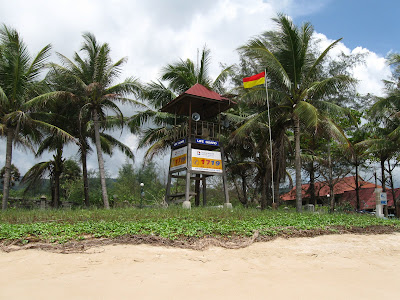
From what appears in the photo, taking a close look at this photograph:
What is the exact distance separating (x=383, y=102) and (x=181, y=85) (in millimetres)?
11839

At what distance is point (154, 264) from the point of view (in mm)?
6898

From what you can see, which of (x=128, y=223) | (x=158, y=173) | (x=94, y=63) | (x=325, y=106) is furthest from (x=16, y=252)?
(x=158, y=173)

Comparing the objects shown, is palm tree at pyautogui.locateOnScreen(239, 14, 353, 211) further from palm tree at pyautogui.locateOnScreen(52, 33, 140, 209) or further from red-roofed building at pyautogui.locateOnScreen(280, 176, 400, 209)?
red-roofed building at pyautogui.locateOnScreen(280, 176, 400, 209)

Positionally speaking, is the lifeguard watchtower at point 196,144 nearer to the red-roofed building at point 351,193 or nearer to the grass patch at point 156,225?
the grass patch at point 156,225

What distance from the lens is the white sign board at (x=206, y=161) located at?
16.2 meters

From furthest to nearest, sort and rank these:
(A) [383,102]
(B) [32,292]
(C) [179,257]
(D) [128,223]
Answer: (A) [383,102] → (D) [128,223] → (C) [179,257] → (B) [32,292]

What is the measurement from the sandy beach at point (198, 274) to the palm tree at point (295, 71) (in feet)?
29.1

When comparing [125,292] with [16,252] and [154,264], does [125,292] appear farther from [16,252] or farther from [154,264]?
[16,252]

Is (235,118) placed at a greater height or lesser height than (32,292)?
greater

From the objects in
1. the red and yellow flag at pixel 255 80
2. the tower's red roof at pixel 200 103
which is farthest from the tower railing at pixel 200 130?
the red and yellow flag at pixel 255 80

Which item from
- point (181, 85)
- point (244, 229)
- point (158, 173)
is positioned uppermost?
point (181, 85)

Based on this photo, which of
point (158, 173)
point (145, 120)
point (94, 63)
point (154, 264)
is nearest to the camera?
point (154, 264)

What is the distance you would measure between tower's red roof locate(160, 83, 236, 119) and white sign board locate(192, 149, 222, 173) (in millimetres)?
2105

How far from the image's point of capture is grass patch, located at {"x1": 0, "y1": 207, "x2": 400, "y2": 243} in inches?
332
